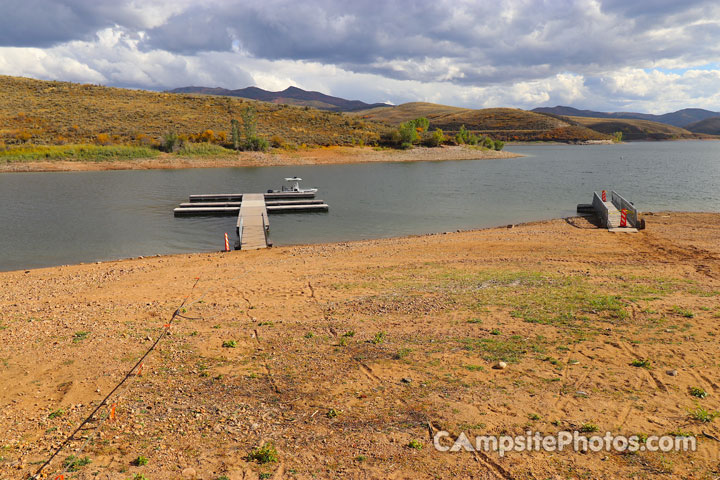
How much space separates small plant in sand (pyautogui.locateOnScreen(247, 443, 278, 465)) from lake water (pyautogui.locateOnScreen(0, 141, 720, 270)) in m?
16.2

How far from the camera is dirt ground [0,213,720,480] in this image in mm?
5168

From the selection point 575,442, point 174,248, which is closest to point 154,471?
point 575,442

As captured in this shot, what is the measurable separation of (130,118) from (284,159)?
30.9m

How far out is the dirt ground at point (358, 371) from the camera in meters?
5.17

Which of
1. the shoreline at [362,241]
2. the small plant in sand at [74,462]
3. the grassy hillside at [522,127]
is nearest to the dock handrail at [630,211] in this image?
the shoreline at [362,241]

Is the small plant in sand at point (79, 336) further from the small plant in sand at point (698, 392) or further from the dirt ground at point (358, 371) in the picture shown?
the small plant in sand at point (698, 392)

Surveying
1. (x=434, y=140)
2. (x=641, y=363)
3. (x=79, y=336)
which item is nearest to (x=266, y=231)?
(x=79, y=336)

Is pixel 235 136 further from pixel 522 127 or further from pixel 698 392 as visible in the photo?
pixel 522 127

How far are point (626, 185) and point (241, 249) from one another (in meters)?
39.1

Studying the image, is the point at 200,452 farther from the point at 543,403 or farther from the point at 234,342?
the point at 543,403

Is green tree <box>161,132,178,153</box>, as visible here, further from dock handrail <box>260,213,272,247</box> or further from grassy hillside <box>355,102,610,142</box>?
grassy hillside <box>355,102,610,142</box>

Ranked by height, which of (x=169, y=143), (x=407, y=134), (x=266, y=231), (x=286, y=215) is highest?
(x=407, y=134)

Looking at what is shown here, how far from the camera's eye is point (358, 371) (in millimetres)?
7301

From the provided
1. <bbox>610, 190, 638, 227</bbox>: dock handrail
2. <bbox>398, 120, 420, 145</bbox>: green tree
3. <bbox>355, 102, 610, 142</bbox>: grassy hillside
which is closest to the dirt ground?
<bbox>610, 190, 638, 227</bbox>: dock handrail
